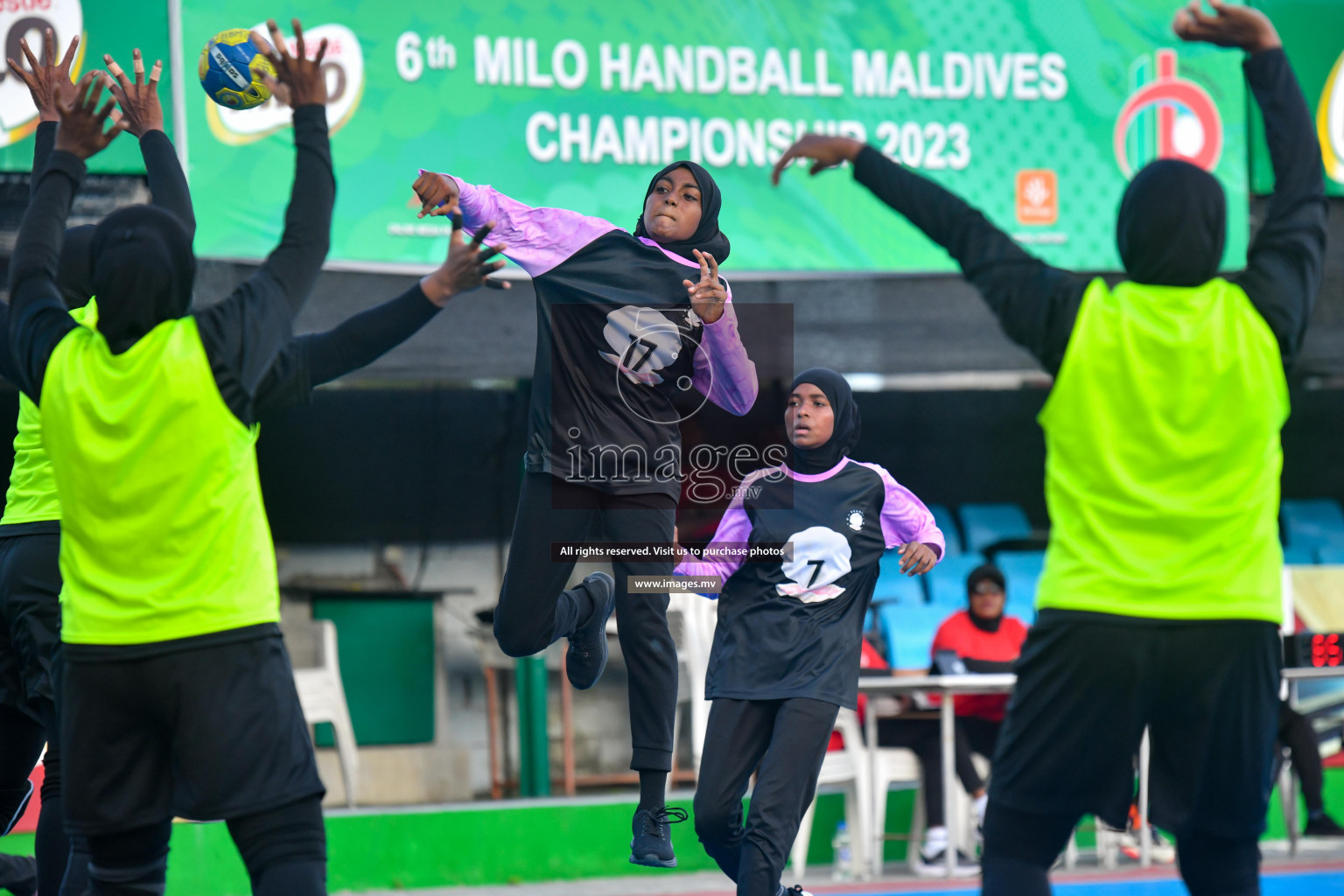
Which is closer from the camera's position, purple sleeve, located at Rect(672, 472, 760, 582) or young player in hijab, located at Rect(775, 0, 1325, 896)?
young player in hijab, located at Rect(775, 0, 1325, 896)

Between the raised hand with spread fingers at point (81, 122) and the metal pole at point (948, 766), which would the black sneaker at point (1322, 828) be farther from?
the raised hand with spread fingers at point (81, 122)

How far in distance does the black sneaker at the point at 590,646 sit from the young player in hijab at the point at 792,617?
29 centimetres

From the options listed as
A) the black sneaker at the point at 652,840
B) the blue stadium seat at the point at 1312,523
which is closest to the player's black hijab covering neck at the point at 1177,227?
the black sneaker at the point at 652,840

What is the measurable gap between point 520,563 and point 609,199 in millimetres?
4098

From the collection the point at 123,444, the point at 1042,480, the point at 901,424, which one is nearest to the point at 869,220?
the point at 901,424

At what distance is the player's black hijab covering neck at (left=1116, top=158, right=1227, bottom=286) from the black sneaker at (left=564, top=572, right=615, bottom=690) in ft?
7.96

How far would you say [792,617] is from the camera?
15.0 ft

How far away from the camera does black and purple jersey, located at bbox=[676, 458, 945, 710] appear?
4.52 metres

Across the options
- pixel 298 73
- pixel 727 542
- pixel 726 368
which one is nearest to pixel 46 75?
pixel 298 73

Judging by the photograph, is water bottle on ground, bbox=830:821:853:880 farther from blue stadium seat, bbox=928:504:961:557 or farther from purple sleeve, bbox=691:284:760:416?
purple sleeve, bbox=691:284:760:416

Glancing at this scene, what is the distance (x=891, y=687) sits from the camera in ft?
24.5

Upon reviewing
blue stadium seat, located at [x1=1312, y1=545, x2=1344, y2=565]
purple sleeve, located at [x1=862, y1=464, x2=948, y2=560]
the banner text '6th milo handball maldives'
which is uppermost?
the banner text '6th milo handball maldives'

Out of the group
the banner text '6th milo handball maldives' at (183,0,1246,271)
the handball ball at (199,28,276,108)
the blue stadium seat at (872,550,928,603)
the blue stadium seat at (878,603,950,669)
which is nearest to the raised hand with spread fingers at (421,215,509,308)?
the handball ball at (199,28,276,108)

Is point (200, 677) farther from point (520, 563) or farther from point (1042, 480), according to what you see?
point (1042, 480)
